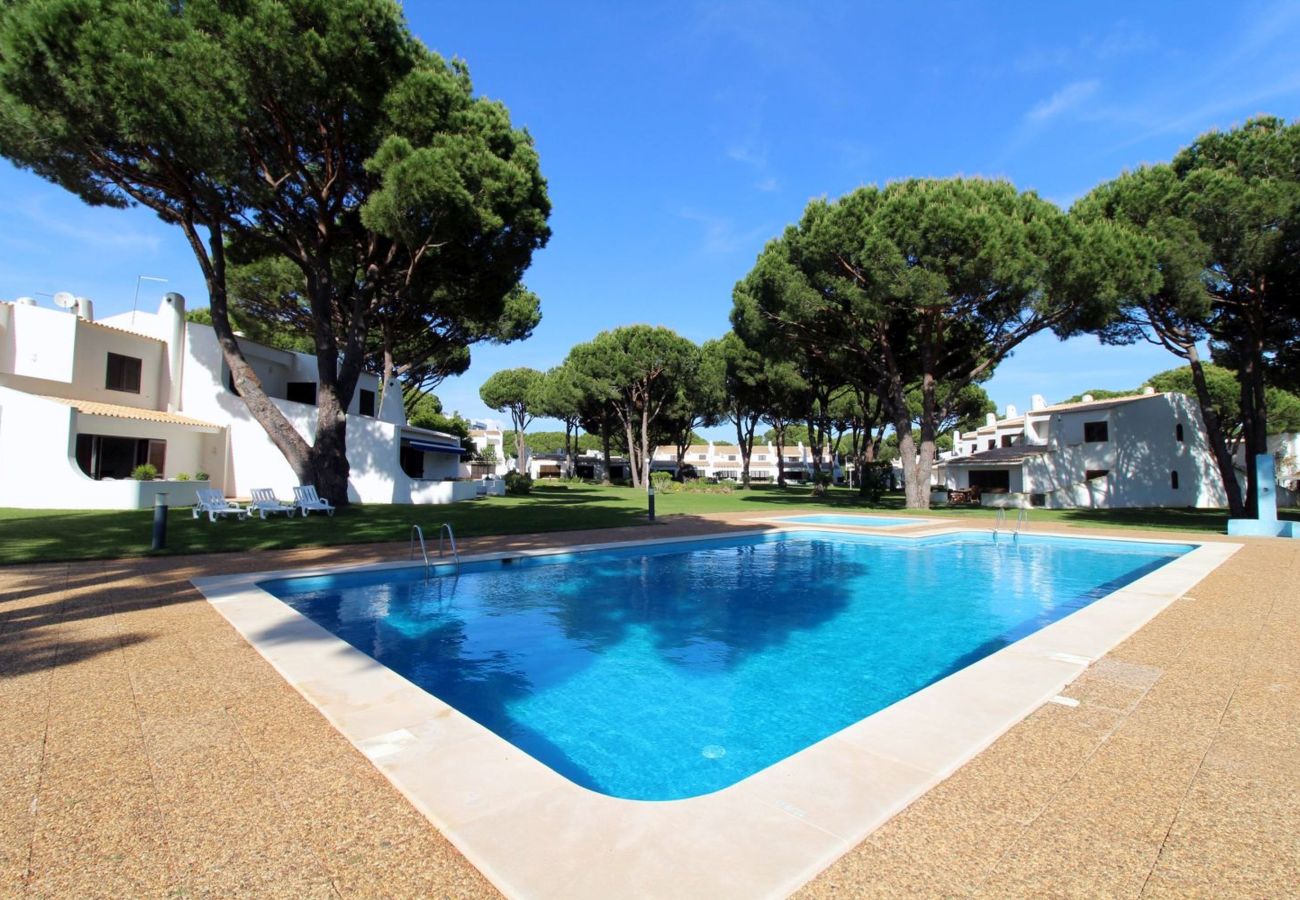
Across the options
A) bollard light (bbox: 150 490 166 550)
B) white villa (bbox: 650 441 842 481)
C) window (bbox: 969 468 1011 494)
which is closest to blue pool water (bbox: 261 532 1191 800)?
bollard light (bbox: 150 490 166 550)

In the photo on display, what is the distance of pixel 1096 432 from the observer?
3006cm

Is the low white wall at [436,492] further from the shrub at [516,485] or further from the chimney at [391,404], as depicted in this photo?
the shrub at [516,485]

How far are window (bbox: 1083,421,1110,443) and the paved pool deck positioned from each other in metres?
30.1

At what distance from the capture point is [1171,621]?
597 cm

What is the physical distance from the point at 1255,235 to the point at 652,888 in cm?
2352

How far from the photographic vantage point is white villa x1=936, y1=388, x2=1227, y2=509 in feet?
96.5

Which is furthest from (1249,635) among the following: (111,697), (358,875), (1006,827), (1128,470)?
(1128,470)

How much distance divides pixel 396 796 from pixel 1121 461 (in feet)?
117

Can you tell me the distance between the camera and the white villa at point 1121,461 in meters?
29.4

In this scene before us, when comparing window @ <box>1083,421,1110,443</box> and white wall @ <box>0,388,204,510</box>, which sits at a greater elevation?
window @ <box>1083,421,1110,443</box>

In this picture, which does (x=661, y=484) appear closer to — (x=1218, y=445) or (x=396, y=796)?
(x=1218, y=445)

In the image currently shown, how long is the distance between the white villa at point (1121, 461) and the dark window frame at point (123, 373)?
120 ft

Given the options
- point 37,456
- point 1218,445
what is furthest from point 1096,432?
point 37,456

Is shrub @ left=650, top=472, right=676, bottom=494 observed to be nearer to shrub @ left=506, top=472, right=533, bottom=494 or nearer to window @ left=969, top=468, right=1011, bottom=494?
shrub @ left=506, top=472, right=533, bottom=494
